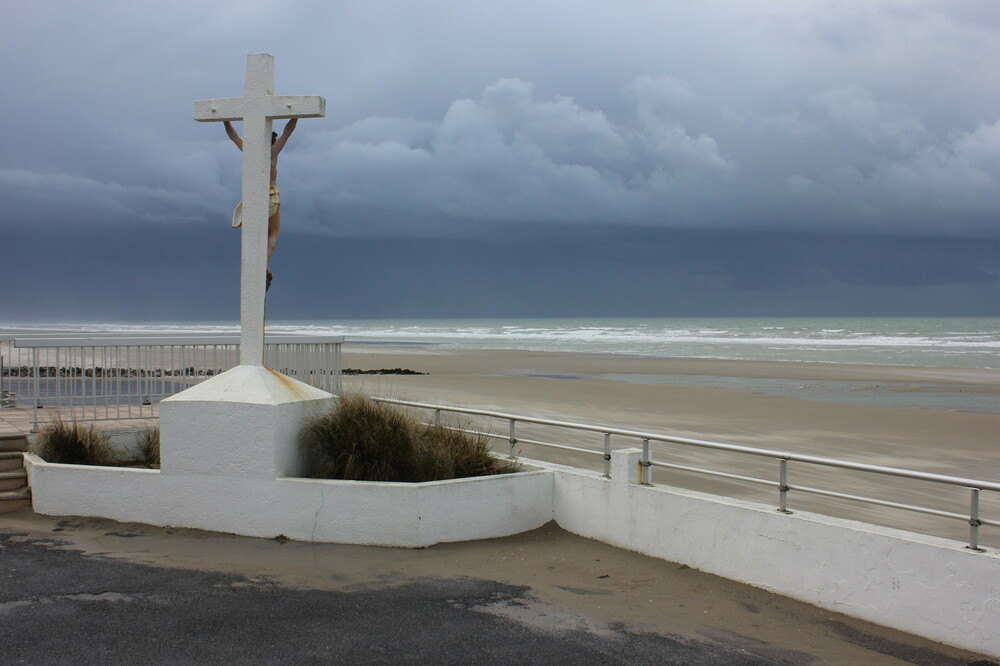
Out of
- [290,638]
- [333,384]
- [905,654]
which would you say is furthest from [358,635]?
[333,384]

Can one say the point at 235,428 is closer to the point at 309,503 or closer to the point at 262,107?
the point at 309,503

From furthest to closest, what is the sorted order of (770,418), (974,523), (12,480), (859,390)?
(859,390) < (770,418) < (12,480) < (974,523)

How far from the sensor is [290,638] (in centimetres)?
527

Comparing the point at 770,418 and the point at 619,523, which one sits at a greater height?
the point at 619,523

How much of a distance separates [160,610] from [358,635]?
1.40 metres

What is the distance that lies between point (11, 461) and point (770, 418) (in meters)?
15.8

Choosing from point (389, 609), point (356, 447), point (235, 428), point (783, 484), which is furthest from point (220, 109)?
point (783, 484)

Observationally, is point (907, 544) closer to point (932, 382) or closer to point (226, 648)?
point (226, 648)

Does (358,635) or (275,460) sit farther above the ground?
(275,460)

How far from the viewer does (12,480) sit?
29.0 ft

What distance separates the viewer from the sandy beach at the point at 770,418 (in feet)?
37.6

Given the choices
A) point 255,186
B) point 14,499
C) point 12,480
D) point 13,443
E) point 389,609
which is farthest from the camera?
point 13,443

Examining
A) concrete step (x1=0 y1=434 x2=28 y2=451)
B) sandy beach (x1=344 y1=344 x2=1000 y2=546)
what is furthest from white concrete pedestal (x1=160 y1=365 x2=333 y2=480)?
concrete step (x1=0 y1=434 x2=28 y2=451)

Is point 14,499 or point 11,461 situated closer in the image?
point 14,499
